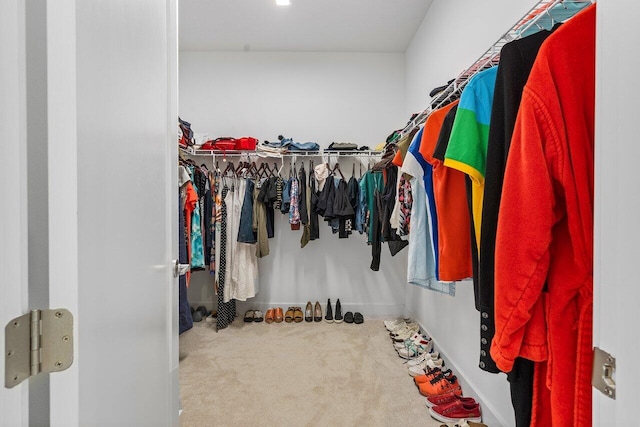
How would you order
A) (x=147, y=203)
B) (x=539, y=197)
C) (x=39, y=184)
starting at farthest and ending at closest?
(x=147, y=203) → (x=539, y=197) → (x=39, y=184)

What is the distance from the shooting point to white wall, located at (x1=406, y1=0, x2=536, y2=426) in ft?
5.37

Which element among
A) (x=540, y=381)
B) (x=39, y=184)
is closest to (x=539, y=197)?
(x=540, y=381)

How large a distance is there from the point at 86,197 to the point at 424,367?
2.38 m

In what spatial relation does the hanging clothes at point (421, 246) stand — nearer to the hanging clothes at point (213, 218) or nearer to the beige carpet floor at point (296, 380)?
the beige carpet floor at point (296, 380)

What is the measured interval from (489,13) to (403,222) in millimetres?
1270

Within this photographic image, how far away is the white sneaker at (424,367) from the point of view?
2.23 metres

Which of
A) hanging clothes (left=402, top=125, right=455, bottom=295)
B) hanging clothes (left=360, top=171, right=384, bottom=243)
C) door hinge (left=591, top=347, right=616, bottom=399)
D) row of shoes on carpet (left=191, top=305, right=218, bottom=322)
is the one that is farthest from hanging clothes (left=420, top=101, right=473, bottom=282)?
row of shoes on carpet (left=191, top=305, right=218, bottom=322)

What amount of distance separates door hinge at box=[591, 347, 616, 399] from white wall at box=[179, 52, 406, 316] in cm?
311

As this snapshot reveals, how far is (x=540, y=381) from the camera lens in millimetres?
736

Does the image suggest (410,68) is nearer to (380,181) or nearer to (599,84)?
(380,181)

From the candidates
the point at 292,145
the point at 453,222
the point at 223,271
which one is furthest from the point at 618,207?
the point at 223,271

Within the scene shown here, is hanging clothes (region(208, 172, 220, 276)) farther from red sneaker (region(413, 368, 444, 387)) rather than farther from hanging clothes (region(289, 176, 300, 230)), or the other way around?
red sneaker (region(413, 368, 444, 387))

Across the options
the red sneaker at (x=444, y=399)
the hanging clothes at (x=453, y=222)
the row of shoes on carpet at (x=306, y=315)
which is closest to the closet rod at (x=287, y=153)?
the row of shoes on carpet at (x=306, y=315)

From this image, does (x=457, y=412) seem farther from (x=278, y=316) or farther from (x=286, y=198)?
(x=286, y=198)
